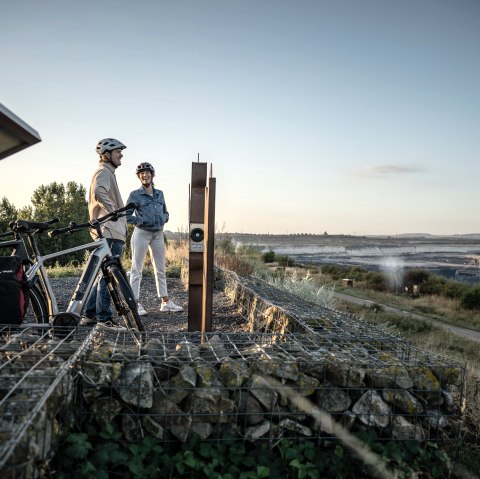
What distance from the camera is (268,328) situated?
582cm

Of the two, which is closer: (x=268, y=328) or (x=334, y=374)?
(x=334, y=374)

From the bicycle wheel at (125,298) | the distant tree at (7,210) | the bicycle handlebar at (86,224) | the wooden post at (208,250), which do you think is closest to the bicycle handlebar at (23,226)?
the bicycle handlebar at (86,224)

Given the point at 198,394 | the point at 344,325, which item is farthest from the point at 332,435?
the point at 344,325

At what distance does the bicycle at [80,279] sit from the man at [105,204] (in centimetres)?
51

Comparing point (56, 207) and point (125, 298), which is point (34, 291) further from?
point (56, 207)

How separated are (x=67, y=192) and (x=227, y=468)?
2934 centimetres

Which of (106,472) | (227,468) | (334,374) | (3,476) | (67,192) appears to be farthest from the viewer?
(67,192)

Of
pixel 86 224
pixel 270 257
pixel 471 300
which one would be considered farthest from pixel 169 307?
pixel 270 257

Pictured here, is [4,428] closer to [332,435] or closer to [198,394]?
[198,394]

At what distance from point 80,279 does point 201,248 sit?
4.69ft

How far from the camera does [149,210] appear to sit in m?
6.78

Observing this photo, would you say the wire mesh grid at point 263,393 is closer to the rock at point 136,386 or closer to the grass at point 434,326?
the rock at point 136,386

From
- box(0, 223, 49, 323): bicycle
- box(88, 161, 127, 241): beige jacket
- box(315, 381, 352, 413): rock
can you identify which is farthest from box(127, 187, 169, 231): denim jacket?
box(315, 381, 352, 413): rock

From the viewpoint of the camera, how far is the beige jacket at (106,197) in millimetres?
5648
